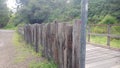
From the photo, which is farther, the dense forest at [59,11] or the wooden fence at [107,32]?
the dense forest at [59,11]

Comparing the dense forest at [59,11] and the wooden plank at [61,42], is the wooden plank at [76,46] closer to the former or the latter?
the wooden plank at [61,42]

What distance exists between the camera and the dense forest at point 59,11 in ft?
48.8

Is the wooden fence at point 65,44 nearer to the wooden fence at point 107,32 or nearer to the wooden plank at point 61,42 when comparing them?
the wooden plank at point 61,42

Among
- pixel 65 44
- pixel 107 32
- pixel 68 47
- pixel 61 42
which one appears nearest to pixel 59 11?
pixel 107 32

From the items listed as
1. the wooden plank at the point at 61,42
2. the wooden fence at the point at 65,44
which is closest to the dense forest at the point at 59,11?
the wooden fence at the point at 65,44

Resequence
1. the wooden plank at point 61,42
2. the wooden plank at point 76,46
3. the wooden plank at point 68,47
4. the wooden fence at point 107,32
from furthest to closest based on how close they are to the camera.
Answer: the wooden fence at point 107,32, the wooden plank at point 61,42, the wooden plank at point 68,47, the wooden plank at point 76,46

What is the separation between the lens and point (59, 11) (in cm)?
2670

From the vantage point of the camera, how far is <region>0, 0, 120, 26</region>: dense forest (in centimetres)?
1488

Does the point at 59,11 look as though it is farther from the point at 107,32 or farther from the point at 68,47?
the point at 68,47

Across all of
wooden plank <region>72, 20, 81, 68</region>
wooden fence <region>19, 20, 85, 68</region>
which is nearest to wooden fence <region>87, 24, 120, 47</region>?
wooden fence <region>19, 20, 85, 68</region>

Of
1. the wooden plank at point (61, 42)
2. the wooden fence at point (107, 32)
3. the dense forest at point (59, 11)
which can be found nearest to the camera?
the wooden plank at point (61, 42)

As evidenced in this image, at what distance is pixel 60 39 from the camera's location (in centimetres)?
389

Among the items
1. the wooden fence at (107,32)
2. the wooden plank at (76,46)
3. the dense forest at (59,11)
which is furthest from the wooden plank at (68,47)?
the dense forest at (59,11)

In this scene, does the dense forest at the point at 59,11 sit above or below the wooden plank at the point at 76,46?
above
